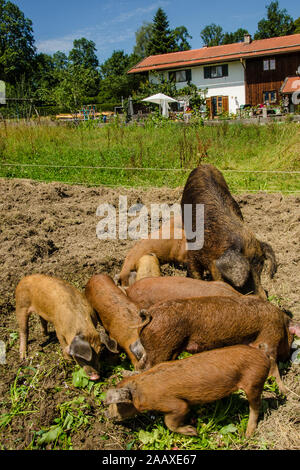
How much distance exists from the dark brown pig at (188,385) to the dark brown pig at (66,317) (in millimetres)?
519

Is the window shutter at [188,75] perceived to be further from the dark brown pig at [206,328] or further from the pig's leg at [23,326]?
the dark brown pig at [206,328]

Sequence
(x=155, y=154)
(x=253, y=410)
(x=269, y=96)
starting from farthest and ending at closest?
(x=269, y=96)
(x=155, y=154)
(x=253, y=410)

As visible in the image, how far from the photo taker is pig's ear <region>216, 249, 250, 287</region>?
3.94 metres

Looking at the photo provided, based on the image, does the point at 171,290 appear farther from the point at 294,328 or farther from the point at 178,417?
the point at 178,417

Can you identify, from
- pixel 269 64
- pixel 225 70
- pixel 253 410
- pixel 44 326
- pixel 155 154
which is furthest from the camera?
pixel 225 70

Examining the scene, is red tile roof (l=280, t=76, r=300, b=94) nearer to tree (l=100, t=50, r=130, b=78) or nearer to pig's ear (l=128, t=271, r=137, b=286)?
pig's ear (l=128, t=271, r=137, b=286)

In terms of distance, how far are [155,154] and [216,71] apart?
31.4 m

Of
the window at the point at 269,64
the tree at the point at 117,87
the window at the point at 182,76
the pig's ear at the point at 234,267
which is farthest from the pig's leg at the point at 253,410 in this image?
the tree at the point at 117,87

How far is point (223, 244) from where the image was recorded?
4.27m

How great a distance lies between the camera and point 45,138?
44.2 feet

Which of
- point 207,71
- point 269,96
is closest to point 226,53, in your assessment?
point 207,71

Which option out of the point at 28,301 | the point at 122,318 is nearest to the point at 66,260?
the point at 28,301

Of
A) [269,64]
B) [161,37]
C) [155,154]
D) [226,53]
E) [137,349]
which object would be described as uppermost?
[161,37]
